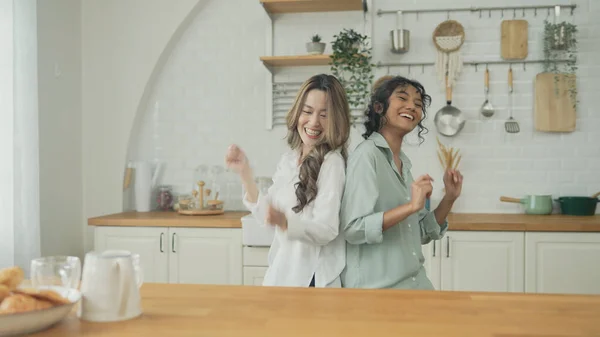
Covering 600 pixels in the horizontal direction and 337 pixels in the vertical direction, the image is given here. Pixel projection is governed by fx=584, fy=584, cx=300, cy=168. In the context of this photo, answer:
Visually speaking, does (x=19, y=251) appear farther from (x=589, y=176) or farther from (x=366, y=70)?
(x=589, y=176)

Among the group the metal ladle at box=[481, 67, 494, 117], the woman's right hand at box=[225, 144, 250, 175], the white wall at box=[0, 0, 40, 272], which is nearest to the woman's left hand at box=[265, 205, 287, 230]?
the woman's right hand at box=[225, 144, 250, 175]

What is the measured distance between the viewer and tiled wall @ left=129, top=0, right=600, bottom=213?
4047mm

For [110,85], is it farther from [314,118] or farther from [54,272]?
[54,272]

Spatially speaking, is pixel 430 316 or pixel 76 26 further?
pixel 76 26

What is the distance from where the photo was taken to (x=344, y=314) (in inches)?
54.9

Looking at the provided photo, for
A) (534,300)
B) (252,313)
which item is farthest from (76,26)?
(534,300)

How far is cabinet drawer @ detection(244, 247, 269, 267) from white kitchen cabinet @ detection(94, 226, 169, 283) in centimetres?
53

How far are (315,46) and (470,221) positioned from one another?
1.54m

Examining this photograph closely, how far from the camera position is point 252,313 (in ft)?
4.64

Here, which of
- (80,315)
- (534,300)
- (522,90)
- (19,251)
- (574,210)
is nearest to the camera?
(80,315)

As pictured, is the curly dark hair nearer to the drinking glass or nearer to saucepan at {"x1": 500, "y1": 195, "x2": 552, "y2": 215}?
the drinking glass

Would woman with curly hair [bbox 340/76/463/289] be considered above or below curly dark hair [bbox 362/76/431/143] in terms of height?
below

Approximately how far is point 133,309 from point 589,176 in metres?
3.58

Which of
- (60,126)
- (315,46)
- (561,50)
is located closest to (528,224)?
(561,50)
